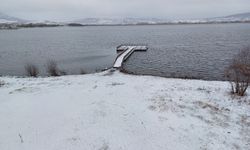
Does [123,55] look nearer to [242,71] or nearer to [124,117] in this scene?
[242,71]

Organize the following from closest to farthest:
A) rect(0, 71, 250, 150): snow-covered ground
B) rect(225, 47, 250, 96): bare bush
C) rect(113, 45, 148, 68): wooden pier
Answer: rect(0, 71, 250, 150): snow-covered ground, rect(225, 47, 250, 96): bare bush, rect(113, 45, 148, 68): wooden pier

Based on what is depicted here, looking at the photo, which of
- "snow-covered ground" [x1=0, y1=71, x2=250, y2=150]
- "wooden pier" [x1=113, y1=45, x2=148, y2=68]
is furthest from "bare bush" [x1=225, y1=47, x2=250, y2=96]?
"wooden pier" [x1=113, y1=45, x2=148, y2=68]

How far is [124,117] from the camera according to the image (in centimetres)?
1074

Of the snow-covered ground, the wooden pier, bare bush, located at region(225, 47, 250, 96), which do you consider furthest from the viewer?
the wooden pier

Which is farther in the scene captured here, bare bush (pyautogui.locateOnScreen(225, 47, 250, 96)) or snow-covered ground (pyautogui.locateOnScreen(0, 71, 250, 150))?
bare bush (pyautogui.locateOnScreen(225, 47, 250, 96))

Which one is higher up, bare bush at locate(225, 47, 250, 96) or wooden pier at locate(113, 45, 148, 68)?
bare bush at locate(225, 47, 250, 96)

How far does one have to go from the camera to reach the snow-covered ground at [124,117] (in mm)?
8664

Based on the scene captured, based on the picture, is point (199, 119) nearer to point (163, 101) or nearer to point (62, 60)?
point (163, 101)

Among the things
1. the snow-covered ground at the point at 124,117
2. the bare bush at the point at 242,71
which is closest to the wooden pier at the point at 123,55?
the snow-covered ground at the point at 124,117

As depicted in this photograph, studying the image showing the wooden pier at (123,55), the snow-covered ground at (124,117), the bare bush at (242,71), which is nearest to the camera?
the snow-covered ground at (124,117)

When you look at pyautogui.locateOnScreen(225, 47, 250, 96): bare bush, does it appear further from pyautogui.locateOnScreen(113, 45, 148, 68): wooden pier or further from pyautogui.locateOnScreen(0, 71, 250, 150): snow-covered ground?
pyautogui.locateOnScreen(113, 45, 148, 68): wooden pier

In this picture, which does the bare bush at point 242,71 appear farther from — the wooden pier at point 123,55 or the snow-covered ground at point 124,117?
the wooden pier at point 123,55

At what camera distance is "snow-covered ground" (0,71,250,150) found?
8.66 m

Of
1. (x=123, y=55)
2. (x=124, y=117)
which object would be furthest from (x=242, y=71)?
(x=123, y=55)
